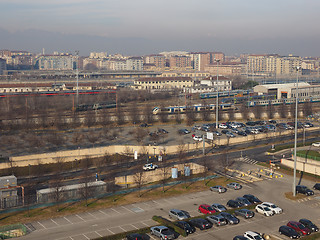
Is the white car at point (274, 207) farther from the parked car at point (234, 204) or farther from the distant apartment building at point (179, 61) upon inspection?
the distant apartment building at point (179, 61)

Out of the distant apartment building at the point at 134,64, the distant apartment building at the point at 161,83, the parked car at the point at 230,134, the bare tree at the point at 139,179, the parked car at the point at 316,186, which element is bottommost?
the parked car at the point at 316,186

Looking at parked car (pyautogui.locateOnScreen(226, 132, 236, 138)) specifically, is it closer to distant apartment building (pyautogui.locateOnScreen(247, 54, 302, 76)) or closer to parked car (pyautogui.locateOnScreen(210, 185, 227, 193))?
parked car (pyautogui.locateOnScreen(210, 185, 227, 193))

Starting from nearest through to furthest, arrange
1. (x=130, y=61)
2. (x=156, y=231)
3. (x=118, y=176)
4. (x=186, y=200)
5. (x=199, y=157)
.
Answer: (x=156, y=231), (x=186, y=200), (x=118, y=176), (x=199, y=157), (x=130, y=61)

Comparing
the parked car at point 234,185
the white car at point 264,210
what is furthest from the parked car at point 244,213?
the parked car at point 234,185

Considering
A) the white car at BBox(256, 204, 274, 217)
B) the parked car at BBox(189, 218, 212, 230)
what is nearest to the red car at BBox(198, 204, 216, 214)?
the parked car at BBox(189, 218, 212, 230)

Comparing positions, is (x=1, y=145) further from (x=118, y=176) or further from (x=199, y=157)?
(x=199, y=157)

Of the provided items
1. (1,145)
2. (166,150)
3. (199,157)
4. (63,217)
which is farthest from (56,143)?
(63,217)
